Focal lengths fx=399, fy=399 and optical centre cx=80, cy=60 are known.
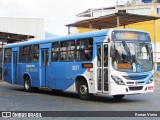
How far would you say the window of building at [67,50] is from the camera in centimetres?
1763

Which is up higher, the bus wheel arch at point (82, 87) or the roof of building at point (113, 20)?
the roof of building at point (113, 20)

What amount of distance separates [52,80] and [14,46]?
558cm

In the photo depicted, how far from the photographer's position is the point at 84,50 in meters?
16.8

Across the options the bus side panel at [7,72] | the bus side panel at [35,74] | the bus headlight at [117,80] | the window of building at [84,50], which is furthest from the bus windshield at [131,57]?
the bus side panel at [7,72]

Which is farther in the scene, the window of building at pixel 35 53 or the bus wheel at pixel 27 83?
the bus wheel at pixel 27 83

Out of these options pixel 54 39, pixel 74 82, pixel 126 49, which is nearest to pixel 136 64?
pixel 126 49

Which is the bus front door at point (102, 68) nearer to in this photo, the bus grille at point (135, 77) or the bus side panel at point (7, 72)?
the bus grille at point (135, 77)

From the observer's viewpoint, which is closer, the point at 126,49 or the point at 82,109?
the point at 82,109

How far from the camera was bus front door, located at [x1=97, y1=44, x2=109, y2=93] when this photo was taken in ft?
51.0

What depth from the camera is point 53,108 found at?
1375 centimetres

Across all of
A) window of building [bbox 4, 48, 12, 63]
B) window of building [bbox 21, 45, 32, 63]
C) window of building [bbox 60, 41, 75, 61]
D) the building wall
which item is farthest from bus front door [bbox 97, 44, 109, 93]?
the building wall

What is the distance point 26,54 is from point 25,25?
35401mm

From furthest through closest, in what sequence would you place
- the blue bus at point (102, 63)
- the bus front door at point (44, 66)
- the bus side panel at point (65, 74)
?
the bus front door at point (44, 66)
the bus side panel at point (65, 74)
the blue bus at point (102, 63)

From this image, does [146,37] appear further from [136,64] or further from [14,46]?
[14,46]
